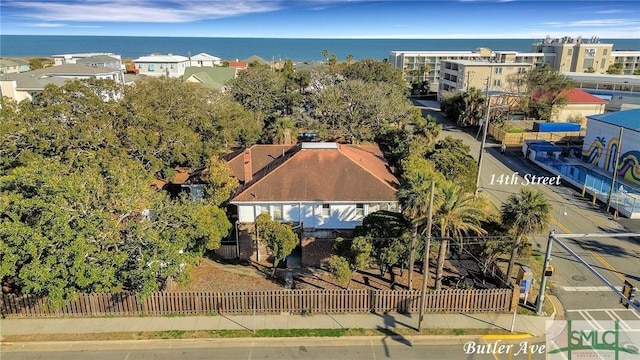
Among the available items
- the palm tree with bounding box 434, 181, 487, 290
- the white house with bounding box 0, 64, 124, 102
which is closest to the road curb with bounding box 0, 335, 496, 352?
the palm tree with bounding box 434, 181, 487, 290

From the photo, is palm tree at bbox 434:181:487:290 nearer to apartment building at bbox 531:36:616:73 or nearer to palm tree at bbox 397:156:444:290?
palm tree at bbox 397:156:444:290

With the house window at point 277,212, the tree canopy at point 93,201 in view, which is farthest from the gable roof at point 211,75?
the house window at point 277,212

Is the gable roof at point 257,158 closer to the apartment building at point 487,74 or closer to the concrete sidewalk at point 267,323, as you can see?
the concrete sidewalk at point 267,323

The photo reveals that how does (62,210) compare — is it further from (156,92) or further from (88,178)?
(156,92)

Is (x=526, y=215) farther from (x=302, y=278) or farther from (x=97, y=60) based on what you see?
(x=97, y=60)

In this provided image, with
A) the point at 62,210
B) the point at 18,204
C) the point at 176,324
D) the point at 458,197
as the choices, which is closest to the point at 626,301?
the point at 458,197

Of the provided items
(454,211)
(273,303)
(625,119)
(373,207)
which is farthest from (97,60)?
(454,211)
